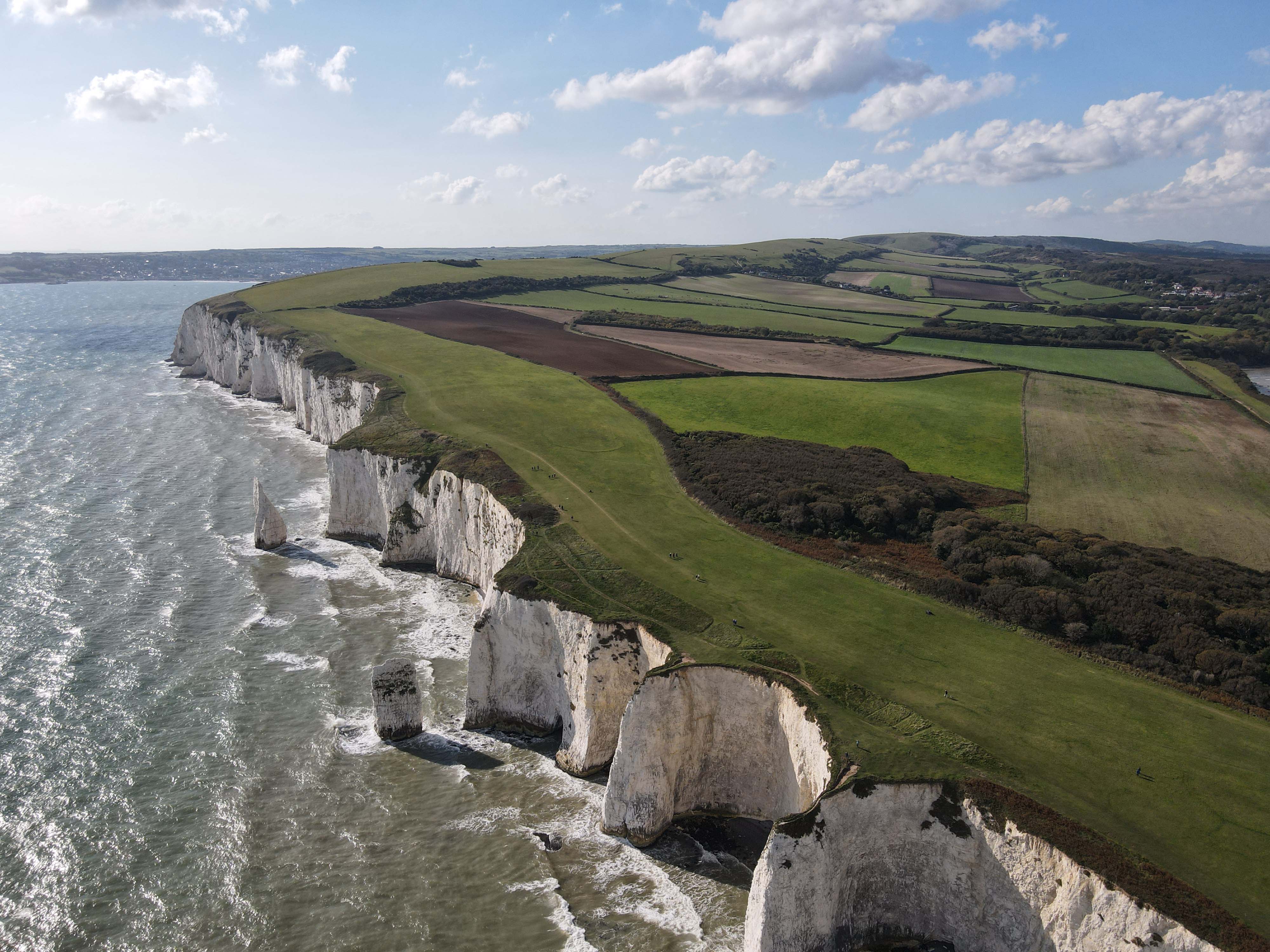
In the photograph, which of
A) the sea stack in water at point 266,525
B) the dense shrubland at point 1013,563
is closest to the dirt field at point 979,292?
the dense shrubland at point 1013,563

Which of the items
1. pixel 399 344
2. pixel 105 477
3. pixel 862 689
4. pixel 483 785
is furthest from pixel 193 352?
pixel 862 689

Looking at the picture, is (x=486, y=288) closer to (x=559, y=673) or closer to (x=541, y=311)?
(x=541, y=311)

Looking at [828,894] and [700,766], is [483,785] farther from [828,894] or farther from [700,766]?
[828,894]

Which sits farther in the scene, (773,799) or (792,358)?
(792,358)

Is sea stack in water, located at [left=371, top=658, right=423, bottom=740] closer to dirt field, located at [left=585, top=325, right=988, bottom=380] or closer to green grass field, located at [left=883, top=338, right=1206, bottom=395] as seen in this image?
dirt field, located at [left=585, top=325, right=988, bottom=380]

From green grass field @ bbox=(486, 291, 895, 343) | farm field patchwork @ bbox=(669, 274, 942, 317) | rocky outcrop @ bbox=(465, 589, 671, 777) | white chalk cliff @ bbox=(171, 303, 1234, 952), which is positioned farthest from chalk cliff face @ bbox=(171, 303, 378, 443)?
farm field patchwork @ bbox=(669, 274, 942, 317)

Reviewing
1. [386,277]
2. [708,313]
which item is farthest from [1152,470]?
[386,277]
